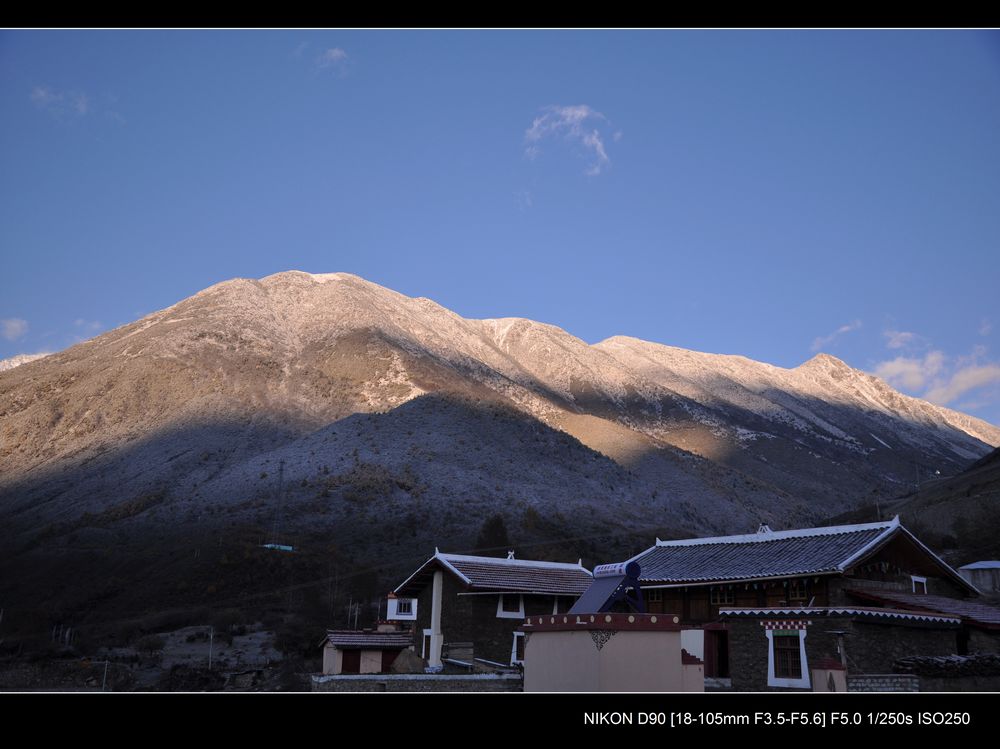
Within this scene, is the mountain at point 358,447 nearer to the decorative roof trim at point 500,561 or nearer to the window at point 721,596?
the decorative roof trim at point 500,561

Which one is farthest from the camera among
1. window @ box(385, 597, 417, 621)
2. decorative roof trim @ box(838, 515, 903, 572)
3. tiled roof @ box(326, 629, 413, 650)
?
window @ box(385, 597, 417, 621)

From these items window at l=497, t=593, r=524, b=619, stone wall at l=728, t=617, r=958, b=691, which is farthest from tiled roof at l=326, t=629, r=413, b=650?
stone wall at l=728, t=617, r=958, b=691

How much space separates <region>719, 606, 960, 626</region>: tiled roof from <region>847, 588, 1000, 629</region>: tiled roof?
0.39 m

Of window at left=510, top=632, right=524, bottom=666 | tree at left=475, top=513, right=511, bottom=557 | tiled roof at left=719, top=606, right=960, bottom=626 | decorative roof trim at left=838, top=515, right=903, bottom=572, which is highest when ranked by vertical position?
tree at left=475, top=513, right=511, bottom=557

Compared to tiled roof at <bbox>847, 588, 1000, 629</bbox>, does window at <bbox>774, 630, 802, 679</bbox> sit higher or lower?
lower

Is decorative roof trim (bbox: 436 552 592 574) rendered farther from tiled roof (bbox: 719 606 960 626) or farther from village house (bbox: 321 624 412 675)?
tiled roof (bbox: 719 606 960 626)

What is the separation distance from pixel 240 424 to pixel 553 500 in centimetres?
4089

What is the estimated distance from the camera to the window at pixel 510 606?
31.8m

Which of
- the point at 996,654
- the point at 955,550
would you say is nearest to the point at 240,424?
the point at 955,550

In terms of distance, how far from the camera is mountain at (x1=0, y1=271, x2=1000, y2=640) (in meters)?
62.8

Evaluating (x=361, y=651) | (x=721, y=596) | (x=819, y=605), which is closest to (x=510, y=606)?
(x=361, y=651)

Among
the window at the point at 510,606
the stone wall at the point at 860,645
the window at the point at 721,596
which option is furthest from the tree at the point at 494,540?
the stone wall at the point at 860,645

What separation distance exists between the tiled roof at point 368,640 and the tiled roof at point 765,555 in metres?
10.9
